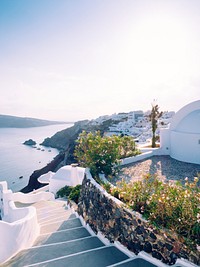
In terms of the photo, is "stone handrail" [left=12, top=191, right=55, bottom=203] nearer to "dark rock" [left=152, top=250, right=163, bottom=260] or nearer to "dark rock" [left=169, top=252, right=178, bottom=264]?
"dark rock" [left=152, top=250, right=163, bottom=260]

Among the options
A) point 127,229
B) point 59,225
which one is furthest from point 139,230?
point 59,225

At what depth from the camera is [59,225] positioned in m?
9.62

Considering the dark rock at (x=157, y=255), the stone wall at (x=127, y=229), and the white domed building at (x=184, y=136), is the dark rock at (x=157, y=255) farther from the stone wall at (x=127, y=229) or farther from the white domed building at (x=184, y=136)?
the white domed building at (x=184, y=136)

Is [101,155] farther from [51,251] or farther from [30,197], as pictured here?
[30,197]

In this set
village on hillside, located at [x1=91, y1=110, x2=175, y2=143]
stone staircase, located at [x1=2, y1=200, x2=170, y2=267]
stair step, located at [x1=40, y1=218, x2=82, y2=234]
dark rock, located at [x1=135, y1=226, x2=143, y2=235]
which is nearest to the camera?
dark rock, located at [x1=135, y1=226, x2=143, y2=235]

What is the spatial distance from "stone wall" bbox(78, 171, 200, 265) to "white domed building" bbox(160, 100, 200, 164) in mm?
8221

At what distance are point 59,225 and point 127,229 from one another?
432 cm

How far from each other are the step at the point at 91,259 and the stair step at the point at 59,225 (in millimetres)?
3026

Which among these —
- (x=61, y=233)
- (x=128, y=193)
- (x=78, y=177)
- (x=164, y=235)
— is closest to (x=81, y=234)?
(x=61, y=233)

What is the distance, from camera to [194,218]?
5.10 m

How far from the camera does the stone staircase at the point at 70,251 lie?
599 centimetres

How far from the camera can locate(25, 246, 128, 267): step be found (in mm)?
5926

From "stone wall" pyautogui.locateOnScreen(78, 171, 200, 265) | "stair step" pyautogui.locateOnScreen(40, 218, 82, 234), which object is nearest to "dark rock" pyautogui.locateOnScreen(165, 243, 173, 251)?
"stone wall" pyautogui.locateOnScreen(78, 171, 200, 265)

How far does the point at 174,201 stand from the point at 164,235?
82 cm
